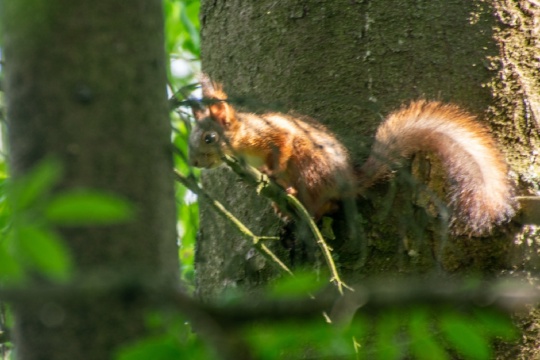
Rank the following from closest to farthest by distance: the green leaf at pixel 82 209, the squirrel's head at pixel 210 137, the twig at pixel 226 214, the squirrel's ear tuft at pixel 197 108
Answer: the green leaf at pixel 82 209, the squirrel's ear tuft at pixel 197 108, the twig at pixel 226 214, the squirrel's head at pixel 210 137

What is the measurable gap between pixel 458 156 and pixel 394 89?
266 mm

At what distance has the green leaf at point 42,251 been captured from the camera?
0.67m

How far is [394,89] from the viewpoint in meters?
2.21

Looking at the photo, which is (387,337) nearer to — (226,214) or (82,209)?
(82,209)

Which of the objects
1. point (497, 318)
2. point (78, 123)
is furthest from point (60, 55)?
point (497, 318)

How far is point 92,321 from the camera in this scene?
34.4 inches

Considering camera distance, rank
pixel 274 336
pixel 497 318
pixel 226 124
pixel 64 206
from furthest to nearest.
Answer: pixel 226 124, pixel 497 318, pixel 274 336, pixel 64 206

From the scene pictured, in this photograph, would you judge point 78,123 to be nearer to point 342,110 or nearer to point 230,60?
point 342,110

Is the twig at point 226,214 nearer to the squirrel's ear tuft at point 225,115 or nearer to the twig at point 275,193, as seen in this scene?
the twig at point 275,193

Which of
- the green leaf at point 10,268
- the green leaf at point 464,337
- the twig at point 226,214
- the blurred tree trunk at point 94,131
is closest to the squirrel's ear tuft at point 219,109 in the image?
the twig at point 226,214

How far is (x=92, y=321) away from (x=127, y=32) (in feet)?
1.21

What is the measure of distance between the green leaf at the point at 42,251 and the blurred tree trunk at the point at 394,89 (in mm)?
1326

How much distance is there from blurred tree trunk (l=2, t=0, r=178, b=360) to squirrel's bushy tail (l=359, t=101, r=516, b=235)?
1133 millimetres

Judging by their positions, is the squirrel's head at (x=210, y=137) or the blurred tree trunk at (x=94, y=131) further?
the squirrel's head at (x=210, y=137)
